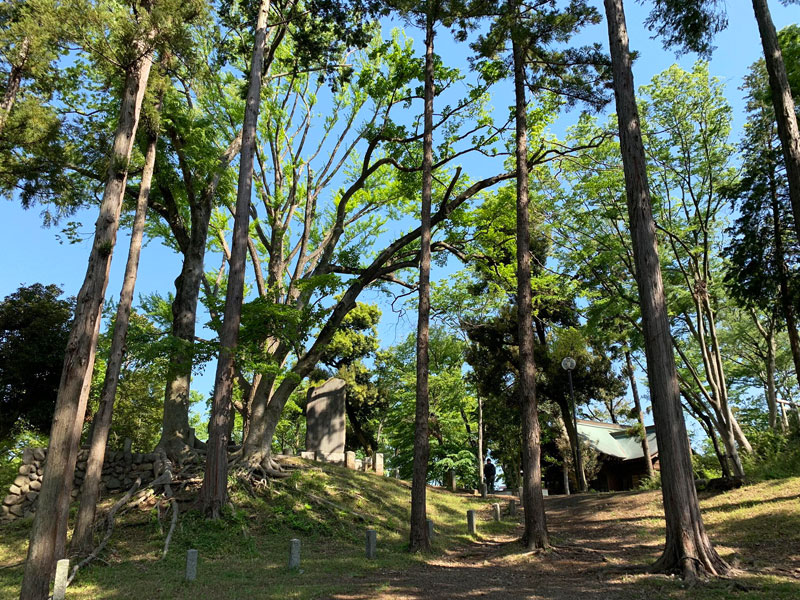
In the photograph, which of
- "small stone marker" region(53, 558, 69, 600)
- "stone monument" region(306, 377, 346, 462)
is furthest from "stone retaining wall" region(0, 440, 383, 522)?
"small stone marker" region(53, 558, 69, 600)

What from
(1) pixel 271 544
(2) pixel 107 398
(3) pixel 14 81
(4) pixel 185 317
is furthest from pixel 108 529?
(3) pixel 14 81

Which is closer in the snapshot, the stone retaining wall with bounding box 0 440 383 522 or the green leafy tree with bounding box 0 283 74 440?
the stone retaining wall with bounding box 0 440 383 522

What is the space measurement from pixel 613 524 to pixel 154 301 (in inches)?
698

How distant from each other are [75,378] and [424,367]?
6.08m

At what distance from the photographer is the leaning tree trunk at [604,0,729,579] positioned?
6445 millimetres

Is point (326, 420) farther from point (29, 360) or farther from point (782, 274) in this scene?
point (782, 274)

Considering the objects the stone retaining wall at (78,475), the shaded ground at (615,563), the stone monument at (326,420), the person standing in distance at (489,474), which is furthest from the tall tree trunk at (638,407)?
the stone retaining wall at (78,475)

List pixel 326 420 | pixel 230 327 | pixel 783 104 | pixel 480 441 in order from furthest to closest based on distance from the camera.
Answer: pixel 480 441, pixel 326 420, pixel 230 327, pixel 783 104

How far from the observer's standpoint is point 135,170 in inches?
464

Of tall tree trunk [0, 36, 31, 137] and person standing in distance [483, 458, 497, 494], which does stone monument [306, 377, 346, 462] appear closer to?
person standing in distance [483, 458, 497, 494]

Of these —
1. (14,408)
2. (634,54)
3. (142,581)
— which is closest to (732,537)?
(634,54)

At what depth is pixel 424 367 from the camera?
33.8ft

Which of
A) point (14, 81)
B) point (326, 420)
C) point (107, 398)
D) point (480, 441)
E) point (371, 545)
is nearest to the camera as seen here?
point (371, 545)

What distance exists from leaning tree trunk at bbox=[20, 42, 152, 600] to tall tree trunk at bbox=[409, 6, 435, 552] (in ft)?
18.6
